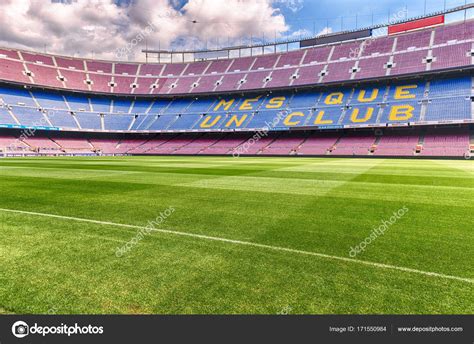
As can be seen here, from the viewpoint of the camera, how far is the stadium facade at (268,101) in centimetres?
4722

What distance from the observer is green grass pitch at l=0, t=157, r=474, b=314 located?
3426mm

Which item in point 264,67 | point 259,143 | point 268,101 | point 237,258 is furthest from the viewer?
point 264,67

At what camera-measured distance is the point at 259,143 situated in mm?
57031

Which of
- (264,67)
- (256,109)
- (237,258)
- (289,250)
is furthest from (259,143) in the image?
(237,258)

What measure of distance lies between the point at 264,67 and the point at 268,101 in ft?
40.1

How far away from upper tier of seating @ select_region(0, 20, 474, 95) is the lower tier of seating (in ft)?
39.6

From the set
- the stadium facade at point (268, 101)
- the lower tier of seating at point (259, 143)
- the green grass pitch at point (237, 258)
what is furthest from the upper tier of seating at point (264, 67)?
the green grass pitch at point (237, 258)

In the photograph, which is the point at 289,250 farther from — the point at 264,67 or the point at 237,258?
the point at 264,67

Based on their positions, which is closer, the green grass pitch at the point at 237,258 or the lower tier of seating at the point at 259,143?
the green grass pitch at the point at 237,258

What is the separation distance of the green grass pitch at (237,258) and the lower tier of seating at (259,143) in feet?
130

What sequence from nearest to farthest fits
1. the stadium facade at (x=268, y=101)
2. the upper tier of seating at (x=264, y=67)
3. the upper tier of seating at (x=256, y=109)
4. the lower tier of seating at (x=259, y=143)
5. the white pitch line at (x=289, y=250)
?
the white pitch line at (x=289, y=250), the lower tier of seating at (x=259, y=143), the upper tier of seating at (x=256, y=109), the stadium facade at (x=268, y=101), the upper tier of seating at (x=264, y=67)

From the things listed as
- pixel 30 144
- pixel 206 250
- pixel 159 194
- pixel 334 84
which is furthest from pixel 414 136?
pixel 30 144

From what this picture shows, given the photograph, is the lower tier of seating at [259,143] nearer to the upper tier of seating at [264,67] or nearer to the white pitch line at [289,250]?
the upper tier of seating at [264,67]
